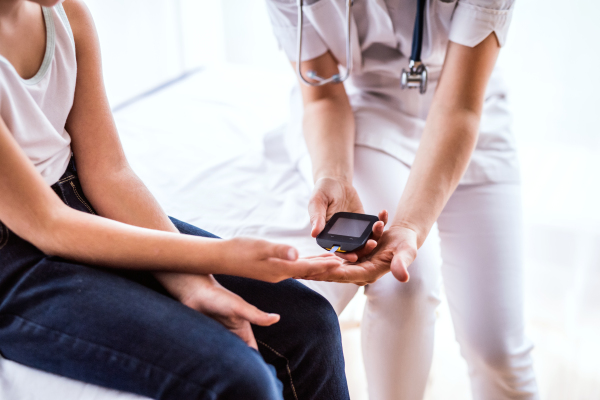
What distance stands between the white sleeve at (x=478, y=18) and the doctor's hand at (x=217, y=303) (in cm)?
70

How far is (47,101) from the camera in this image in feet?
2.71

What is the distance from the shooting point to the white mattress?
1029 millimetres

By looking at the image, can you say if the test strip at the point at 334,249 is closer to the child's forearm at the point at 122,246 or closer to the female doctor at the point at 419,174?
the female doctor at the point at 419,174

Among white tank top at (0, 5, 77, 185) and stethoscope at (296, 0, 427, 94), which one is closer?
white tank top at (0, 5, 77, 185)

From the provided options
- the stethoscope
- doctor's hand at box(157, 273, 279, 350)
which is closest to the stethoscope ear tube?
the stethoscope

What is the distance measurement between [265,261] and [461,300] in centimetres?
52

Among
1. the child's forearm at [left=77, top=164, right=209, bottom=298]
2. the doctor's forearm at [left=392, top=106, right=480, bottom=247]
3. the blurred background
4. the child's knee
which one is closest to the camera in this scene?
the child's knee

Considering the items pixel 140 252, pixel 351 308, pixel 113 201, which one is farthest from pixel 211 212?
pixel 351 308

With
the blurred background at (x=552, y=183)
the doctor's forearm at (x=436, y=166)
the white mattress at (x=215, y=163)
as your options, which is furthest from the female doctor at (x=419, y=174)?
the blurred background at (x=552, y=183)

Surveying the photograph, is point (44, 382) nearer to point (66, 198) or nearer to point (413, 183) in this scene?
point (66, 198)

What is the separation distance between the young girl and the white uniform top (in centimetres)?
47

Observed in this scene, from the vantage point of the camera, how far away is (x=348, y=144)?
3.74ft

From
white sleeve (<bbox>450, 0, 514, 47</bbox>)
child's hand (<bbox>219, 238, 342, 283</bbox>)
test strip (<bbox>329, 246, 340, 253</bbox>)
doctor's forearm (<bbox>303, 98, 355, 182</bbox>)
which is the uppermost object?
white sleeve (<bbox>450, 0, 514, 47</bbox>)

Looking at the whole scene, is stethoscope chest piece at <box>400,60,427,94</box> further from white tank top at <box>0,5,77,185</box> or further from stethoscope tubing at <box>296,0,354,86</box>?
white tank top at <box>0,5,77,185</box>
